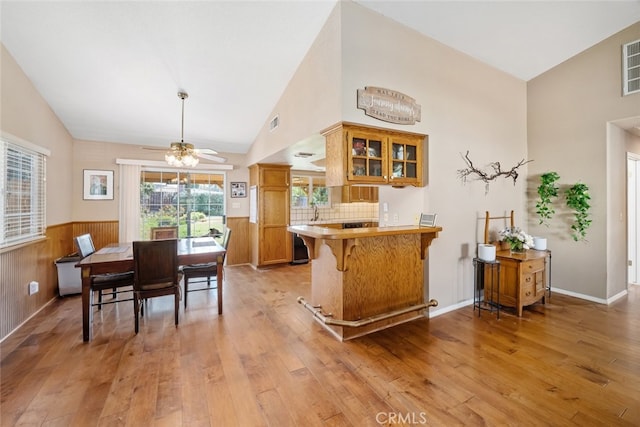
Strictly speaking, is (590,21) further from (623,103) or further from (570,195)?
(570,195)

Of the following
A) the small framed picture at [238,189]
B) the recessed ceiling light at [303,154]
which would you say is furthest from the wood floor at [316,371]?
the small framed picture at [238,189]

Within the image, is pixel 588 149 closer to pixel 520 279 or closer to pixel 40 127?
pixel 520 279

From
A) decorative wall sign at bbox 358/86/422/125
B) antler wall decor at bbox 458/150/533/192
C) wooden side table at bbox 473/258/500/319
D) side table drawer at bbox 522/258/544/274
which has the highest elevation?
decorative wall sign at bbox 358/86/422/125

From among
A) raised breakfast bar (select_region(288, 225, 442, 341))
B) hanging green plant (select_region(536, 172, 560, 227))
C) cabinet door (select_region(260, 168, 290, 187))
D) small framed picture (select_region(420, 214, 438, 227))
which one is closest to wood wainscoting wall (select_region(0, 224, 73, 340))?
raised breakfast bar (select_region(288, 225, 442, 341))

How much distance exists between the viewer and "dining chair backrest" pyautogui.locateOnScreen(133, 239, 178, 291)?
9.32 feet

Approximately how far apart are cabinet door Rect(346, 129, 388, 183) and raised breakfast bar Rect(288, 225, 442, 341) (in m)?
0.56

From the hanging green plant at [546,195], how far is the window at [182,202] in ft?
18.4

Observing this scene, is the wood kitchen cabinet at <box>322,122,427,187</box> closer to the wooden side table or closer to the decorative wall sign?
the decorative wall sign

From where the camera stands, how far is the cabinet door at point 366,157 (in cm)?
274

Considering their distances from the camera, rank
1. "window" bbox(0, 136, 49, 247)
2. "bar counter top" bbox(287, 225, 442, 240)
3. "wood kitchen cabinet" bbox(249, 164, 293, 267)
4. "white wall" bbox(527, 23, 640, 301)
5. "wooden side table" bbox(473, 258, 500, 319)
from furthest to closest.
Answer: "wood kitchen cabinet" bbox(249, 164, 293, 267) → "white wall" bbox(527, 23, 640, 301) → "wooden side table" bbox(473, 258, 500, 319) → "window" bbox(0, 136, 49, 247) → "bar counter top" bbox(287, 225, 442, 240)

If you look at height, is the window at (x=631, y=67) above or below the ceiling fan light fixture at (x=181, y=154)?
above

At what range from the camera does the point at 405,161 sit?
308cm

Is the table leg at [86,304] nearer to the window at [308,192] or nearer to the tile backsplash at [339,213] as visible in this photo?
the tile backsplash at [339,213]

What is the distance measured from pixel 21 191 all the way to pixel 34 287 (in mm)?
1129
